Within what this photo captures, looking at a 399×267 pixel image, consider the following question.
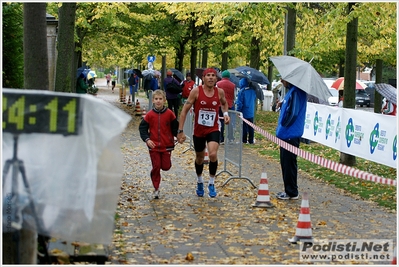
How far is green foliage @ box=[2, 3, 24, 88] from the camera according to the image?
1064 centimetres

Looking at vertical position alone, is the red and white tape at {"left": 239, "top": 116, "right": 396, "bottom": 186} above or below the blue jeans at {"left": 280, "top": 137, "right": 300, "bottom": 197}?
above

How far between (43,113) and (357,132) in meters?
10.1

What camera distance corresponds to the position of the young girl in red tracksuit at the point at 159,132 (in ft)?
37.3

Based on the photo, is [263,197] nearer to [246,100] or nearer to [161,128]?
[161,128]

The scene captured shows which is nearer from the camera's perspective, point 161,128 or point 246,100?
point 161,128

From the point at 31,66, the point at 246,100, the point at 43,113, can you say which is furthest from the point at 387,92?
the point at 43,113

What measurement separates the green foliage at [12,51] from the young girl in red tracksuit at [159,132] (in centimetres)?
202

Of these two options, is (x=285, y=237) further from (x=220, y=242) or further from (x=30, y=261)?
(x=30, y=261)

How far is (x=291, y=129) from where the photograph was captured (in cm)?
1149

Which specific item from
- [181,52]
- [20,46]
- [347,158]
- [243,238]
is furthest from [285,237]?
[181,52]

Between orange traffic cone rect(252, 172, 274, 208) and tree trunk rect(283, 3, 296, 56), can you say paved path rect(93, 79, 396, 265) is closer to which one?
orange traffic cone rect(252, 172, 274, 208)

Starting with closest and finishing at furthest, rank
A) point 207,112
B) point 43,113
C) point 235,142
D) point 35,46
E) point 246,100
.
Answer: point 43,113 < point 35,46 < point 207,112 < point 235,142 < point 246,100

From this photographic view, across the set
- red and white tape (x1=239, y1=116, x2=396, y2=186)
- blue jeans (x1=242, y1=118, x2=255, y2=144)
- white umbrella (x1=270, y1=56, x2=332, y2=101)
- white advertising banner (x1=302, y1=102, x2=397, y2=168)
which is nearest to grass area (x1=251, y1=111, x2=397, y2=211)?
blue jeans (x1=242, y1=118, x2=255, y2=144)

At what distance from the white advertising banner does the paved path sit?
1.12 m
